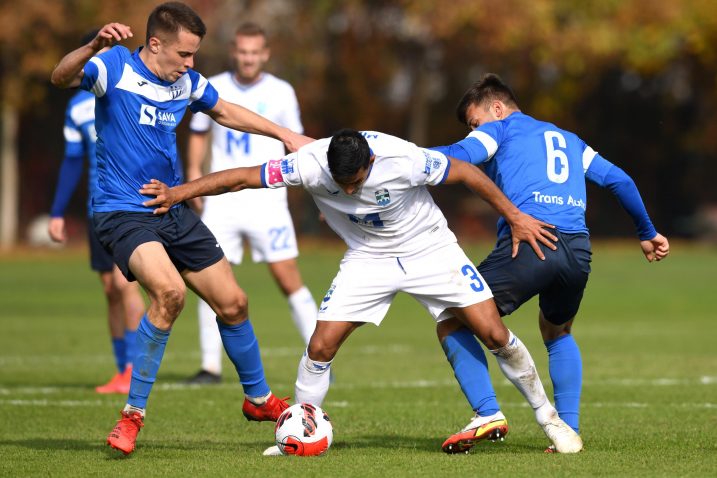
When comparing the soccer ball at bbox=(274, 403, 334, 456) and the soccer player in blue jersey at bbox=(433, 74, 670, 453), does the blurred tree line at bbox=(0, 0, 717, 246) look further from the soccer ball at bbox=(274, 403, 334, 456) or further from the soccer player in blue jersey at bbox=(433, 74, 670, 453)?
the soccer ball at bbox=(274, 403, 334, 456)

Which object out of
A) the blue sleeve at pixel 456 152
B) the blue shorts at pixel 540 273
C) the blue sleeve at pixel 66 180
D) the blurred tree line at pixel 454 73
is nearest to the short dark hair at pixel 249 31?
the blue sleeve at pixel 66 180

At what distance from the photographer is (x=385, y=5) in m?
37.5

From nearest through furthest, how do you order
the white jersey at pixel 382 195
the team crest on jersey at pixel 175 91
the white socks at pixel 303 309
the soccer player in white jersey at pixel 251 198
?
the white jersey at pixel 382 195 → the team crest on jersey at pixel 175 91 → the soccer player in white jersey at pixel 251 198 → the white socks at pixel 303 309

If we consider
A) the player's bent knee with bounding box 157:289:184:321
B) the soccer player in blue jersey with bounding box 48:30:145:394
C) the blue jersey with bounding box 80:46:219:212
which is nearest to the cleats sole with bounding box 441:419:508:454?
the player's bent knee with bounding box 157:289:184:321

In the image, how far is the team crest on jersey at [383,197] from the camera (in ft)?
21.7

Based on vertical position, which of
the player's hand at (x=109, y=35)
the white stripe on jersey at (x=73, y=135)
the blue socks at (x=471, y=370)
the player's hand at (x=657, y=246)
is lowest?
the blue socks at (x=471, y=370)

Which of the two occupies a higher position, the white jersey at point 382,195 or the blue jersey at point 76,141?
the white jersey at point 382,195

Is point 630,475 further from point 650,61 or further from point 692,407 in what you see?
point 650,61

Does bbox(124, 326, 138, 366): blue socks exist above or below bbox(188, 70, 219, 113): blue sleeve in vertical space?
below

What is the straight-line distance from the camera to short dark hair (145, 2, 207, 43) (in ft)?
23.1

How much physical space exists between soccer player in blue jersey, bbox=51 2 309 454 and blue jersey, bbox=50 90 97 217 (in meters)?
2.72

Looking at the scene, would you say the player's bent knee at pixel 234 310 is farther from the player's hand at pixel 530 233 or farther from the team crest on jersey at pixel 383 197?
the player's hand at pixel 530 233

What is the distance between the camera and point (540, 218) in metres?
6.95

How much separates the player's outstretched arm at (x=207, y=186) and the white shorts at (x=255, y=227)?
3464 mm
